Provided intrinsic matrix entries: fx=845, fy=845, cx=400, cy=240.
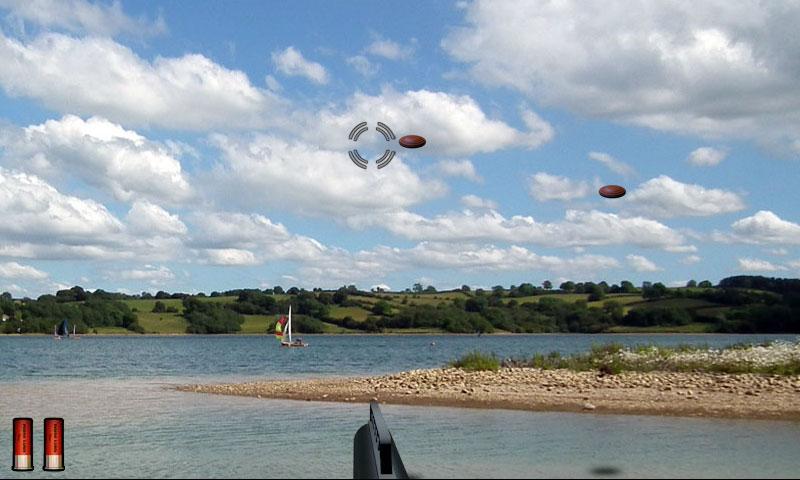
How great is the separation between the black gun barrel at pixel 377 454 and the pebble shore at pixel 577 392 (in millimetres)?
14876

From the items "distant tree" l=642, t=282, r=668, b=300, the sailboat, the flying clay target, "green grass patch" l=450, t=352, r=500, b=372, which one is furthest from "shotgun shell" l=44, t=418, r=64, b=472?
"distant tree" l=642, t=282, r=668, b=300

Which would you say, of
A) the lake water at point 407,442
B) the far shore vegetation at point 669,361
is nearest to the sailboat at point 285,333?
the far shore vegetation at point 669,361

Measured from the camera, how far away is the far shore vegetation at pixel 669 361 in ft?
139

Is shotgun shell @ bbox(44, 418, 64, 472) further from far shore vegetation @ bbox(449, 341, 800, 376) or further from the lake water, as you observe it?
far shore vegetation @ bbox(449, 341, 800, 376)

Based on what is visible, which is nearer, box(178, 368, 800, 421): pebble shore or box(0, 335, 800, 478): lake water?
box(0, 335, 800, 478): lake water

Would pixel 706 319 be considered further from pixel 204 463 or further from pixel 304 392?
pixel 204 463

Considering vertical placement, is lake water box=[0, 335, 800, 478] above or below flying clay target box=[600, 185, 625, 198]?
below

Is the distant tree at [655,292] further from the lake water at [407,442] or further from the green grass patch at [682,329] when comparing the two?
the lake water at [407,442]

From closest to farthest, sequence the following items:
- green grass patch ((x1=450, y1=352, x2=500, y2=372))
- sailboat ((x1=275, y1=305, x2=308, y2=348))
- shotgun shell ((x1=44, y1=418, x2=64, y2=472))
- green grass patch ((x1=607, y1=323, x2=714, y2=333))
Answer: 1. shotgun shell ((x1=44, y1=418, x2=64, y2=472))
2. green grass patch ((x1=450, y1=352, x2=500, y2=372))
3. sailboat ((x1=275, y1=305, x2=308, y2=348))
4. green grass patch ((x1=607, y1=323, x2=714, y2=333))

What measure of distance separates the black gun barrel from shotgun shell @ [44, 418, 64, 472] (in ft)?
23.1

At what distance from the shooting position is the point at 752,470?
773 inches

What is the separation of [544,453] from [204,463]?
899 cm

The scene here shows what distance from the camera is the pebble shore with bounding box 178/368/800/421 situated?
3322 centimetres

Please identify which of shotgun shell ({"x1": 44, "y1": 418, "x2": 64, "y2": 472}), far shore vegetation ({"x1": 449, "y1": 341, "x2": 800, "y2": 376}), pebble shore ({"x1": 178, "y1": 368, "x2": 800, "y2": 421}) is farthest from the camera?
far shore vegetation ({"x1": 449, "y1": 341, "x2": 800, "y2": 376})
